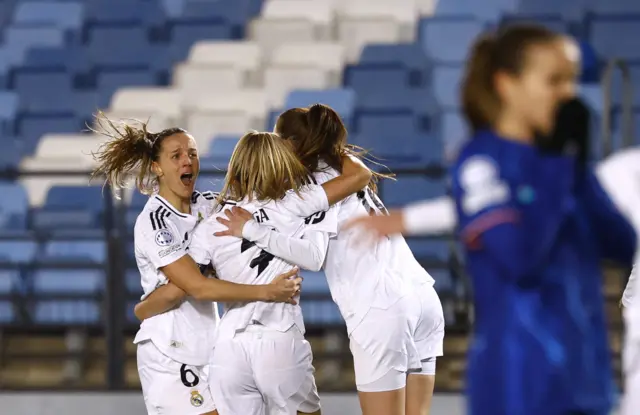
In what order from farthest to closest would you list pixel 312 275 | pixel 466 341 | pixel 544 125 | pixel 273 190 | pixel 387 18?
pixel 387 18 → pixel 312 275 → pixel 466 341 → pixel 273 190 → pixel 544 125

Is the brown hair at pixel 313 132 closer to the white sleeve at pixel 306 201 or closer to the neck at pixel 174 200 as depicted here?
the white sleeve at pixel 306 201

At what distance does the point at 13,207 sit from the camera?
7289 millimetres

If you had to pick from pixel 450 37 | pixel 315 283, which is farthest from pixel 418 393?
pixel 450 37

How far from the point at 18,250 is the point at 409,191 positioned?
7.89 ft

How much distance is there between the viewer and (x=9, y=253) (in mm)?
6793

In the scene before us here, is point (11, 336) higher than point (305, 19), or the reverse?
point (305, 19)

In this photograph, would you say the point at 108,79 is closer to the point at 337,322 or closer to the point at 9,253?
the point at 9,253

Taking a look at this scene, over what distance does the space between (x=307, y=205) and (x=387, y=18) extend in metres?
5.55

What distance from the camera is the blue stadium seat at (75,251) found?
6.62 metres

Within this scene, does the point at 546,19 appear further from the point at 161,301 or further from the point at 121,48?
the point at 161,301

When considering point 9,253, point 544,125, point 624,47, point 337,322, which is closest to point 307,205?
point 544,125

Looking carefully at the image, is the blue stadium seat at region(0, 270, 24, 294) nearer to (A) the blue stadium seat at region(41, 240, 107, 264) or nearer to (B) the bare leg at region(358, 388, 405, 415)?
(A) the blue stadium seat at region(41, 240, 107, 264)

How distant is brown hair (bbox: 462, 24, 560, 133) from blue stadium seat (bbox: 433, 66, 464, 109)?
243 inches

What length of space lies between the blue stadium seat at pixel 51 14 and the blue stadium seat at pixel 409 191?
13.4ft
